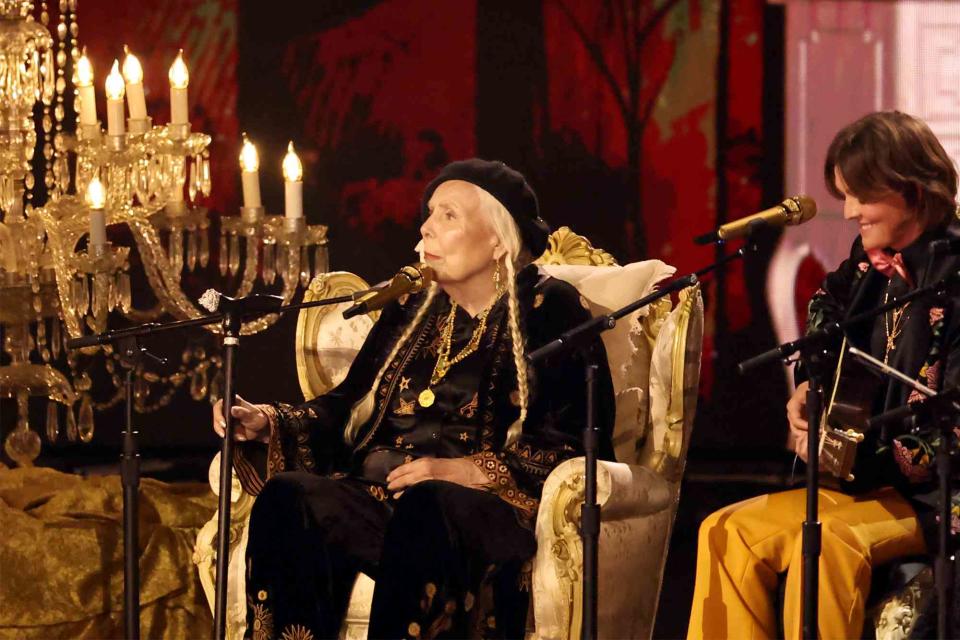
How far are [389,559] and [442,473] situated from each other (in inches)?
11.1

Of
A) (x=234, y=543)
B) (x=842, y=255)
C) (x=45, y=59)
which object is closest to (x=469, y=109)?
(x=842, y=255)

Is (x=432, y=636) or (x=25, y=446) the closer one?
(x=432, y=636)

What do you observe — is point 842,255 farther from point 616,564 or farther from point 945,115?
point 616,564

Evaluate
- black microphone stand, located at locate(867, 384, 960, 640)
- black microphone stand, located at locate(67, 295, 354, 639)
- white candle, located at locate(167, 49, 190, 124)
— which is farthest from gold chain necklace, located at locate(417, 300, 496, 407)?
black microphone stand, located at locate(867, 384, 960, 640)

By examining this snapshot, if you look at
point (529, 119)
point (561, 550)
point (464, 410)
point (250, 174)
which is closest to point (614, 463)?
point (561, 550)

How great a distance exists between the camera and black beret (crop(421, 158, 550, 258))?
178 inches

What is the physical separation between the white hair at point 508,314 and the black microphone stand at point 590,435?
463mm

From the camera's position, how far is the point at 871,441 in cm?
411

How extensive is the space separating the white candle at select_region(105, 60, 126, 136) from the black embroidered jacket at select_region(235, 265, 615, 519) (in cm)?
84

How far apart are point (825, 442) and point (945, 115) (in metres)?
2.23

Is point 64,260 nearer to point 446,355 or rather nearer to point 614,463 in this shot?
point 446,355

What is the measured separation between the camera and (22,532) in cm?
468

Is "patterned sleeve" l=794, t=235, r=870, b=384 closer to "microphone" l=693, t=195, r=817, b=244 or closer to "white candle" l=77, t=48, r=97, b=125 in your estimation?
"microphone" l=693, t=195, r=817, b=244

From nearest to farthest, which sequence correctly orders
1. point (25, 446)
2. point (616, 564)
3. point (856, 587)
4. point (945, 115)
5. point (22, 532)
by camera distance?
point (856, 587) → point (616, 564) → point (22, 532) → point (25, 446) → point (945, 115)
